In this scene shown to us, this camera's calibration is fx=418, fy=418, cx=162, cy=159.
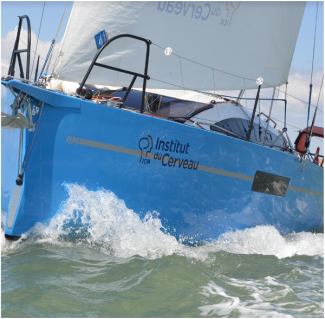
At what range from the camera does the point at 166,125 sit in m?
4.36

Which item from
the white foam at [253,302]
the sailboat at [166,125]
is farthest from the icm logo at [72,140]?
the white foam at [253,302]

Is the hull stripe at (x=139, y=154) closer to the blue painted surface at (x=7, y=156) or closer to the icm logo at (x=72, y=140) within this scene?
the icm logo at (x=72, y=140)

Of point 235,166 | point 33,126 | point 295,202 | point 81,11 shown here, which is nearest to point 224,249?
point 235,166

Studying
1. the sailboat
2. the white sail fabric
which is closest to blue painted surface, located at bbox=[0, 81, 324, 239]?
the sailboat

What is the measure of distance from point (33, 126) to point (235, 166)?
7.77 feet

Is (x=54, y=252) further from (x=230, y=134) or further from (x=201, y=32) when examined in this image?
(x=201, y=32)

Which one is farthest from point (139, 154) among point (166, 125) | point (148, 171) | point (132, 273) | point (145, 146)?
point (132, 273)

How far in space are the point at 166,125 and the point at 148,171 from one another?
1.69 ft

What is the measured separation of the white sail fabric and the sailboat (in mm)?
13

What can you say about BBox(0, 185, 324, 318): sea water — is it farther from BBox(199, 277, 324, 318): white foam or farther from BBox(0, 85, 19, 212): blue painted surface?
BBox(0, 85, 19, 212): blue painted surface

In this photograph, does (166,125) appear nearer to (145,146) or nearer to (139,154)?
(145,146)

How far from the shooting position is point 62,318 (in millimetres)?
2619

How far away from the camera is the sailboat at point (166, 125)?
12.9ft

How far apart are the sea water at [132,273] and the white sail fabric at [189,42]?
164 centimetres
